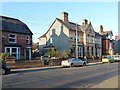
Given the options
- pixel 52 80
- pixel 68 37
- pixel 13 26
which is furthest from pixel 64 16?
pixel 52 80

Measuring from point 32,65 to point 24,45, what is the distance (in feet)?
33.3

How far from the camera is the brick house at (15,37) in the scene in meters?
41.6

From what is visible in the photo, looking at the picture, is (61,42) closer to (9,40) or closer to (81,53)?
(81,53)

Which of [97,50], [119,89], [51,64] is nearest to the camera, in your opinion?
[119,89]

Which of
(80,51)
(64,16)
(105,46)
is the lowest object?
(80,51)

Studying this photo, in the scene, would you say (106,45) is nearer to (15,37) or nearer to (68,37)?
(68,37)

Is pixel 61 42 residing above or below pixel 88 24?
below

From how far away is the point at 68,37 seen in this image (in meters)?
55.8

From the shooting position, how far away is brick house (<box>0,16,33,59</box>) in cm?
4162

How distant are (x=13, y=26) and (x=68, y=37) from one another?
50.4ft

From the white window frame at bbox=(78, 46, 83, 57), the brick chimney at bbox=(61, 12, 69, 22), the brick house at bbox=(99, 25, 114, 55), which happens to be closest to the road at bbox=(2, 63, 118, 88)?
the white window frame at bbox=(78, 46, 83, 57)

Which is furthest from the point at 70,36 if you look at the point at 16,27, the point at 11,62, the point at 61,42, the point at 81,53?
the point at 11,62

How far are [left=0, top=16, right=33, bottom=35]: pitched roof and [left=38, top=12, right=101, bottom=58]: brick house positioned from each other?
11500 millimetres

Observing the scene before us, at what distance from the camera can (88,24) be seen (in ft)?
213
